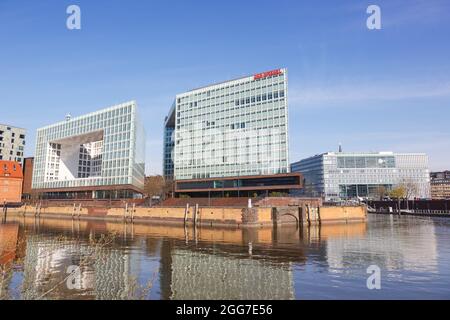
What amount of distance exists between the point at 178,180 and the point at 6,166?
272 ft

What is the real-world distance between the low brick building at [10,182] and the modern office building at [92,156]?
7.40 metres

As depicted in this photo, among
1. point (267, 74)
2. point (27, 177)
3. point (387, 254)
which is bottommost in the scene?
point (387, 254)

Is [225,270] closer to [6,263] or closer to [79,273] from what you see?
[79,273]

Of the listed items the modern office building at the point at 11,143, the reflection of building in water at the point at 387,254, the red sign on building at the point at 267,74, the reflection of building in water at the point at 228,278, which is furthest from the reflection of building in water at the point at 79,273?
the modern office building at the point at 11,143

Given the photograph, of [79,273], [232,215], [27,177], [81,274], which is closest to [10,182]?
[27,177]

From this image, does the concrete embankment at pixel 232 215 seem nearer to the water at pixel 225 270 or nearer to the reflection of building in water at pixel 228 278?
the water at pixel 225 270

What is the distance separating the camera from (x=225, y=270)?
3244 centimetres

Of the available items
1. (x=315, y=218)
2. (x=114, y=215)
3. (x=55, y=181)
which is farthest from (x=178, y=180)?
(x=55, y=181)

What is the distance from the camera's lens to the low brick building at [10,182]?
14488cm

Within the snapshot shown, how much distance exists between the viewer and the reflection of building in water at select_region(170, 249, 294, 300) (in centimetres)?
2441

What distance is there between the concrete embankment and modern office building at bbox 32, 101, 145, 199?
52.2 ft

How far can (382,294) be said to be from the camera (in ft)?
79.7

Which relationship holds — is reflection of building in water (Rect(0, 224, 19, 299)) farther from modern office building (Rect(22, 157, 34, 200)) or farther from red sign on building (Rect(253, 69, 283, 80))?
modern office building (Rect(22, 157, 34, 200))

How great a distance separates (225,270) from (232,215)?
4747 cm
